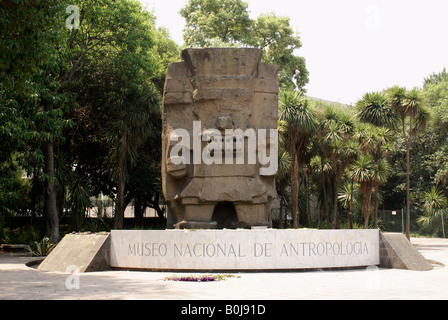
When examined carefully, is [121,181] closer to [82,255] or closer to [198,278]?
[82,255]

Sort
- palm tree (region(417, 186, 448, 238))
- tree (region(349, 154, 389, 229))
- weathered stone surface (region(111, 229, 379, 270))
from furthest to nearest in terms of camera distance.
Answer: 1. palm tree (region(417, 186, 448, 238))
2. tree (region(349, 154, 389, 229))
3. weathered stone surface (region(111, 229, 379, 270))

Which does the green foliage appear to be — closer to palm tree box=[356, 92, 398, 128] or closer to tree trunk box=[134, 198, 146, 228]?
tree trunk box=[134, 198, 146, 228]

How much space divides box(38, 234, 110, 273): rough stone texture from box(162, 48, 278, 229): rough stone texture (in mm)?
1914

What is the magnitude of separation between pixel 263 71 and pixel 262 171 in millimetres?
2507

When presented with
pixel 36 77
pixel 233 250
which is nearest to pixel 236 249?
pixel 233 250

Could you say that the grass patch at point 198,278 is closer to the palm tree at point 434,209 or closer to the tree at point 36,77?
the tree at point 36,77

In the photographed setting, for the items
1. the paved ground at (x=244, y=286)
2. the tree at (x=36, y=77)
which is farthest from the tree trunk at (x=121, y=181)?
the paved ground at (x=244, y=286)

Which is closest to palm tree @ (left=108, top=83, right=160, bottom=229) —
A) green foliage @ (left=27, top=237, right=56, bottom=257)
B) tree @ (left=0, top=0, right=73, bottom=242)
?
tree @ (left=0, top=0, right=73, bottom=242)

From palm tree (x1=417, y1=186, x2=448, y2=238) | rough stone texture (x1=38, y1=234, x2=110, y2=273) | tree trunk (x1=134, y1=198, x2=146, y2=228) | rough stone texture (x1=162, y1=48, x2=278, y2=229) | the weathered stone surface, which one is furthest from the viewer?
palm tree (x1=417, y1=186, x2=448, y2=238)

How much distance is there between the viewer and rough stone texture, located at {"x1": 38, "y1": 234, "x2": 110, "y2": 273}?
11.8 meters

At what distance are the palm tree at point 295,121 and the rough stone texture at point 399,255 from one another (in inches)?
373

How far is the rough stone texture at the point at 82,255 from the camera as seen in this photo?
1184 centimetres

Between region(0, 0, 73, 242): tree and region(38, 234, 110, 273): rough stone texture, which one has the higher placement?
region(0, 0, 73, 242): tree

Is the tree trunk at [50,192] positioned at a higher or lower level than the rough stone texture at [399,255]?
higher
